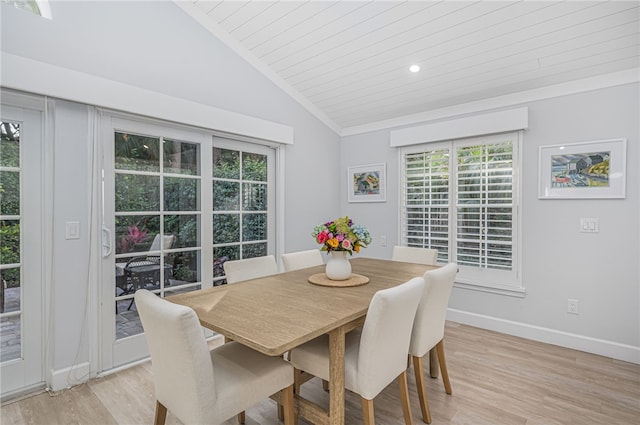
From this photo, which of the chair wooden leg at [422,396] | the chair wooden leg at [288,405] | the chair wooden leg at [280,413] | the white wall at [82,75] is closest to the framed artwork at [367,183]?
the white wall at [82,75]

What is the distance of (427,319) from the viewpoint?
1.99m

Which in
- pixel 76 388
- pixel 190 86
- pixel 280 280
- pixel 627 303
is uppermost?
pixel 190 86

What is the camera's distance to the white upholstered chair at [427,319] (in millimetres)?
1925

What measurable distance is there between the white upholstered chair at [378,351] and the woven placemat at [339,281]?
38cm

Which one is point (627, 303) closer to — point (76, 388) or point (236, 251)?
point (236, 251)

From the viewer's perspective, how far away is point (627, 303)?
2684mm

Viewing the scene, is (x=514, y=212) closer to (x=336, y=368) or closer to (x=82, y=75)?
(x=336, y=368)

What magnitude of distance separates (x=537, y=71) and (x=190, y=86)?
292 cm

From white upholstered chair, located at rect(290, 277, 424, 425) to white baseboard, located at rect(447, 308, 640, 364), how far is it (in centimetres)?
200

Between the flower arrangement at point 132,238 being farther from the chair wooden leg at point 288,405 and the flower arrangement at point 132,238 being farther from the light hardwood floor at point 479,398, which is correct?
the chair wooden leg at point 288,405

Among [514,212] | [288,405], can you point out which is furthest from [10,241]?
[514,212]

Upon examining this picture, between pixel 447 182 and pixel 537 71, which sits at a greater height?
pixel 537 71

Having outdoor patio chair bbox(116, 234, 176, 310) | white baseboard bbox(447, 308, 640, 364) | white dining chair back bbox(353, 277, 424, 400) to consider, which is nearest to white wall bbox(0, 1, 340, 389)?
outdoor patio chair bbox(116, 234, 176, 310)

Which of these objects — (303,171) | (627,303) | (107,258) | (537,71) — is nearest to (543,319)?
(627,303)
